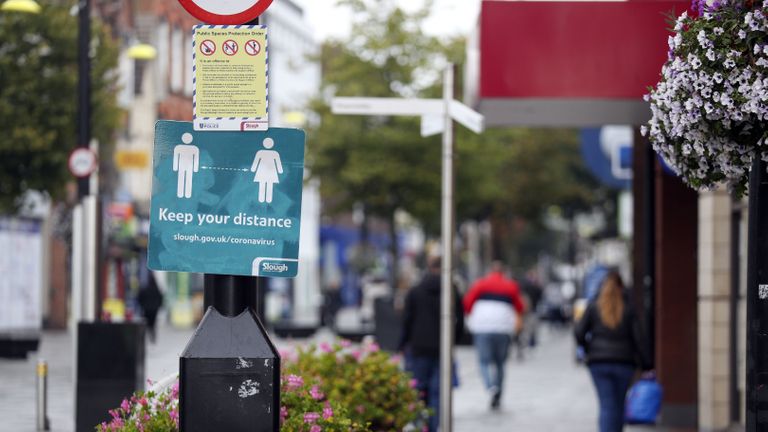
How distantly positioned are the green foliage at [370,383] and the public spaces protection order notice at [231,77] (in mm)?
5087

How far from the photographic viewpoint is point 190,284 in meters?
55.8

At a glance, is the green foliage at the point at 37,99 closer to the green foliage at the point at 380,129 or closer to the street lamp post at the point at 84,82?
the street lamp post at the point at 84,82

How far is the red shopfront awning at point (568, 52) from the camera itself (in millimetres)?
13773

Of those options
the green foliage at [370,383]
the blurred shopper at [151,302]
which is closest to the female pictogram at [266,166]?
the green foliage at [370,383]

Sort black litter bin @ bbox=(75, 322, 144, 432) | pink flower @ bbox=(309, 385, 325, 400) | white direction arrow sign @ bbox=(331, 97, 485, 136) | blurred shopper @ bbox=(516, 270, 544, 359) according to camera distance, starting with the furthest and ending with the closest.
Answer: blurred shopper @ bbox=(516, 270, 544, 359), black litter bin @ bbox=(75, 322, 144, 432), white direction arrow sign @ bbox=(331, 97, 485, 136), pink flower @ bbox=(309, 385, 325, 400)

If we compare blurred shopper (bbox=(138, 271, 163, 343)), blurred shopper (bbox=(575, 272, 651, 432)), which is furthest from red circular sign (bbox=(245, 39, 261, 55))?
blurred shopper (bbox=(138, 271, 163, 343))

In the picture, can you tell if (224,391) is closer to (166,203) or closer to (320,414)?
(166,203)

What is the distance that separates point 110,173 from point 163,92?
305 inches

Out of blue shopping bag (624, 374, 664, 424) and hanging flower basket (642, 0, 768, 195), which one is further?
blue shopping bag (624, 374, 664, 424)

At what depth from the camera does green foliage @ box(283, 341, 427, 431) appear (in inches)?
480

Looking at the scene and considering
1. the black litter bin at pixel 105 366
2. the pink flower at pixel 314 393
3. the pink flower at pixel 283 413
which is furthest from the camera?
the black litter bin at pixel 105 366

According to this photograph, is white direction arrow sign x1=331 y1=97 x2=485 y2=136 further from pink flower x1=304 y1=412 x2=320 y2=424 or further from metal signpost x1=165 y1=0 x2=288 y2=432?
metal signpost x1=165 y1=0 x2=288 y2=432

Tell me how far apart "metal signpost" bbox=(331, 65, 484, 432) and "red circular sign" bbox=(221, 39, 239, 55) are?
497 centimetres

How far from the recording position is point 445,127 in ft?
41.1
